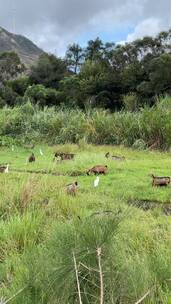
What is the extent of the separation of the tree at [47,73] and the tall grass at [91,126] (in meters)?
32.3

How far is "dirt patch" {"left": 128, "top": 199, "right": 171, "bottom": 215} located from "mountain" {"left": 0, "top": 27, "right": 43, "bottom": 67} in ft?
361

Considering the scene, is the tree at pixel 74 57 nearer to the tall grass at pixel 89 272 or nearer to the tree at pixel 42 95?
the tree at pixel 42 95

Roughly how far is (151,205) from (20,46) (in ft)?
440

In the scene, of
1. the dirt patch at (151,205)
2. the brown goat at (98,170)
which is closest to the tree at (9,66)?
the brown goat at (98,170)

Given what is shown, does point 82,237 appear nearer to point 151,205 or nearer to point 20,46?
point 151,205

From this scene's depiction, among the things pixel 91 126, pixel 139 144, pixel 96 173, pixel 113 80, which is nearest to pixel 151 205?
pixel 96 173

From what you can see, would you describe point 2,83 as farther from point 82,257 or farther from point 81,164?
point 82,257

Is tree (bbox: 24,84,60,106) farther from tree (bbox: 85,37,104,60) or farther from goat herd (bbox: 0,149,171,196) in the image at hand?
goat herd (bbox: 0,149,171,196)

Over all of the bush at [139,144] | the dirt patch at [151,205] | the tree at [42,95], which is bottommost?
the dirt patch at [151,205]

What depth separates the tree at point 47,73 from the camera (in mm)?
58531

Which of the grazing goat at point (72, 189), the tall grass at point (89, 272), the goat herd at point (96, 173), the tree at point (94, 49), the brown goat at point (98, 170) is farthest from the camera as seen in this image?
the tree at point (94, 49)

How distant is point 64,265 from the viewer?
3256 millimetres

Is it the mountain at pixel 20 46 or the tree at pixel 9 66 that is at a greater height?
the mountain at pixel 20 46

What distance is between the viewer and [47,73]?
5909 cm
